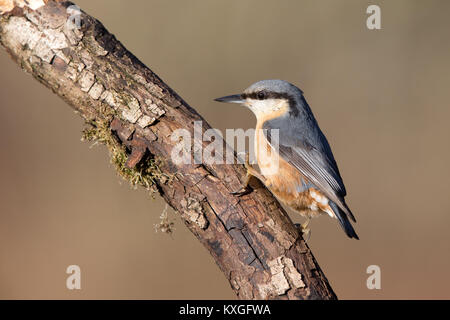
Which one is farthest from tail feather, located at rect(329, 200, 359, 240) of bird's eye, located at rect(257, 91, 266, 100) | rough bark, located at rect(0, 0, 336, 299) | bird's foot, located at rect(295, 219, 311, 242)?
bird's eye, located at rect(257, 91, 266, 100)

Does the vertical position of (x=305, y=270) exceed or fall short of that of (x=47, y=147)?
it falls short

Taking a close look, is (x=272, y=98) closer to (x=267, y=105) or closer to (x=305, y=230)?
(x=267, y=105)

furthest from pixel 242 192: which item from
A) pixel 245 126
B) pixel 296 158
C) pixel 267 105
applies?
pixel 245 126

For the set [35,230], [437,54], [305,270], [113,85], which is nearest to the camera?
[305,270]

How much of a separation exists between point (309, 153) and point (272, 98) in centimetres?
46

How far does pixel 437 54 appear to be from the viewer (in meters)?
5.49

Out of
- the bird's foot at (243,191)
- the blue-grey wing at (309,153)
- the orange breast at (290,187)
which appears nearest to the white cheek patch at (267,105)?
the blue-grey wing at (309,153)

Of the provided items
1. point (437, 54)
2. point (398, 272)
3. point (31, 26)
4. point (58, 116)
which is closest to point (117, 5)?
point (58, 116)

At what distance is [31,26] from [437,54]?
4.85m

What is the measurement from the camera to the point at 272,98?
296 cm

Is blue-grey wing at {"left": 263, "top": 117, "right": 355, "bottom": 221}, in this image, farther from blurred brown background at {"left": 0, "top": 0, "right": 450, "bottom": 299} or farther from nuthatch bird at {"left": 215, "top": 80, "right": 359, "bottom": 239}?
blurred brown background at {"left": 0, "top": 0, "right": 450, "bottom": 299}

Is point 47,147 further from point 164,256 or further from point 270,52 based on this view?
point 270,52

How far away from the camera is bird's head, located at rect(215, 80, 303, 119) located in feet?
9.57

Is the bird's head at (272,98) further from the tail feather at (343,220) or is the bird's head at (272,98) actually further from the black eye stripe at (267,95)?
the tail feather at (343,220)
